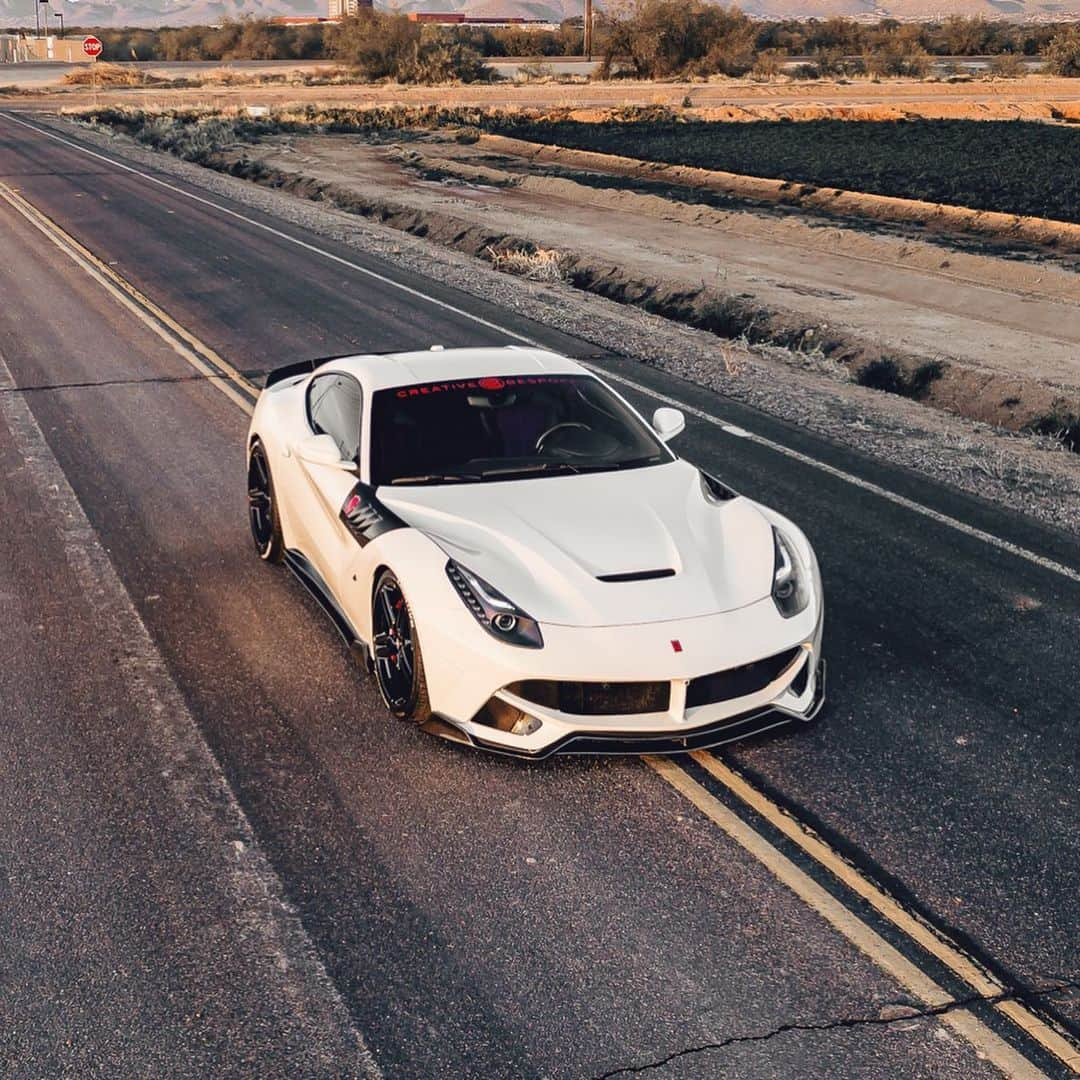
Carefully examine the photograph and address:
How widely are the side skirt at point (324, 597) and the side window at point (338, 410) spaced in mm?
731

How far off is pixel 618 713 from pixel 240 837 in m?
1.64

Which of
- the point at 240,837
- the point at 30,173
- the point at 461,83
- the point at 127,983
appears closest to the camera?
the point at 127,983

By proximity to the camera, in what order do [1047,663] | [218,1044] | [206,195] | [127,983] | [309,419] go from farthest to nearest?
[206,195] < [309,419] < [1047,663] < [127,983] < [218,1044]

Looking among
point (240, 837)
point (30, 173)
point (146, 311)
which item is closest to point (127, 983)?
point (240, 837)

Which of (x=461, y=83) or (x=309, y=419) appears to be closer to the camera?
(x=309, y=419)

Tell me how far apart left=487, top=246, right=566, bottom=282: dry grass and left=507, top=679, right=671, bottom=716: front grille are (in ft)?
55.6

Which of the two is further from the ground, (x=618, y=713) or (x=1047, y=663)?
(x=618, y=713)

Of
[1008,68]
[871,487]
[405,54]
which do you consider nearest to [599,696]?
[871,487]

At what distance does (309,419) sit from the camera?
8.16 metres

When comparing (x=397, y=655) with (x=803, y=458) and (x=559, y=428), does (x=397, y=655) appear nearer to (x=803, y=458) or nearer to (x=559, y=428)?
(x=559, y=428)

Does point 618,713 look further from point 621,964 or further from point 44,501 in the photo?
point 44,501

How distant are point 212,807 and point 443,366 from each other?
305 cm

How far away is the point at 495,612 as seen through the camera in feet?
19.3

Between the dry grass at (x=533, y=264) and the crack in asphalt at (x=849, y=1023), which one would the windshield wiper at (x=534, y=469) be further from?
the dry grass at (x=533, y=264)
